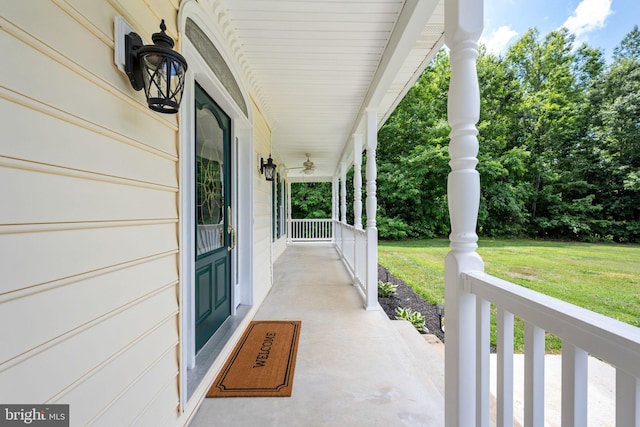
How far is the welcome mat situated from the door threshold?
0.13 metres

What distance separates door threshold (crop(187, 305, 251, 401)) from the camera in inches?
77.4

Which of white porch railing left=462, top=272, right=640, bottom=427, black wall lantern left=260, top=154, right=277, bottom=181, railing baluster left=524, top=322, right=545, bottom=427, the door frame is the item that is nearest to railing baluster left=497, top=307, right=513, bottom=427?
white porch railing left=462, top=272, right=640, bottom=427

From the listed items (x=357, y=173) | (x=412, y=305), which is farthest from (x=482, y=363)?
(x=357, y=173)

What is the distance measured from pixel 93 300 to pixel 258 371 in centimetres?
164

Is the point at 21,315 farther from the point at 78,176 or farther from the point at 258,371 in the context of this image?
the point at 258,371

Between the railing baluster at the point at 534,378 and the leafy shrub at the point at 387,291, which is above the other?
the railing baluster at the point at 534,378

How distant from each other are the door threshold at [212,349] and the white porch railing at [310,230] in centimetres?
840

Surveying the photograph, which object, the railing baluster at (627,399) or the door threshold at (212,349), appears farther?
the door threshold at (212,349)

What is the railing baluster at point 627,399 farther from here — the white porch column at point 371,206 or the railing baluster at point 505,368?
the white porch column at point 371,206

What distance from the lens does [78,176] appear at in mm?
948

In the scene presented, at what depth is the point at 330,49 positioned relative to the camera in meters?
2.67

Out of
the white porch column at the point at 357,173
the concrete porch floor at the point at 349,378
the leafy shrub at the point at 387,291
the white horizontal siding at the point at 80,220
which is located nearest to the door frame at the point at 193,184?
the white horizontal siding at the point at 80,220

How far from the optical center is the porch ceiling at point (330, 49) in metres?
2.13

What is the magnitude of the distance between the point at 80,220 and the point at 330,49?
2.50 meters
